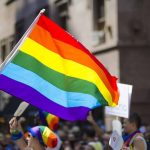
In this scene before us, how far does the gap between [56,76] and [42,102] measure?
1.10 ft

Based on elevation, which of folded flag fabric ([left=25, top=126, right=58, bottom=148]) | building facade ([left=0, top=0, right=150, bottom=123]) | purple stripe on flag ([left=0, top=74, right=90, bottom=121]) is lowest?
folded flag fabric ([left=25, top=126, right=58, bottom=148])

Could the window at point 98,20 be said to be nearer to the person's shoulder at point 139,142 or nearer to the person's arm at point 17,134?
the person's shoulder at point 139,142

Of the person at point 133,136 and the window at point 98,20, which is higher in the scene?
the window at point 98,20

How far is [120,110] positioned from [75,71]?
1.44 metres

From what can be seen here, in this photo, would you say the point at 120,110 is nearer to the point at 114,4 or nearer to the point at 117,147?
the point at 117,147

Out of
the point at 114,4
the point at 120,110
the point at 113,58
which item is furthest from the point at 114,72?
the point at 120,110

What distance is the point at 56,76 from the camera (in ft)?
25.4

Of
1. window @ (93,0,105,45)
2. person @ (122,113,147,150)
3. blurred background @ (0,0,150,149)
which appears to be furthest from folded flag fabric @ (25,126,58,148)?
window @ (93,0,105,45)

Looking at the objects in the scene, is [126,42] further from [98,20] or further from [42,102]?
[42,102]

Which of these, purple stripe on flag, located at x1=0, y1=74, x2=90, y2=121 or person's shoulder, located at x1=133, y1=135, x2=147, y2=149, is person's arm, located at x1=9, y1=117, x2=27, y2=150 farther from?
person's shoulder, located at x1=133, y1=135, x2=147, y2=149

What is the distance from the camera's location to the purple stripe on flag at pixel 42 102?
24.8ft

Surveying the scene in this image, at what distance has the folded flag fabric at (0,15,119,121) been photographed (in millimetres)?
7570

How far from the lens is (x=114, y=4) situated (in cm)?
1989

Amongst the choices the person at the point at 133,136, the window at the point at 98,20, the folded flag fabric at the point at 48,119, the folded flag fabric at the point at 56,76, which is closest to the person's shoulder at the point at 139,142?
the person at the point at 133,136
